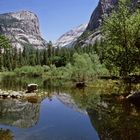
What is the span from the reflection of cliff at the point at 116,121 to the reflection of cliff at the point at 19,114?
21.1 feet

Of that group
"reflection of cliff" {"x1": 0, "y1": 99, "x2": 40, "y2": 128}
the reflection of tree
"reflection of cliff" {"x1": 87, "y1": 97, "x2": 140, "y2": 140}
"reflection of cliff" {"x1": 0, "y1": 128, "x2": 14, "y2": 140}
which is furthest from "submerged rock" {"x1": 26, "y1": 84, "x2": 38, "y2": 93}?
the reflection of tree

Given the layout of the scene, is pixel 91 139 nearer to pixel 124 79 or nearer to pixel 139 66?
pixel 139 66

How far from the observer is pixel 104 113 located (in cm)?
3659

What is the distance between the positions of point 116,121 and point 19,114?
40.9 feet

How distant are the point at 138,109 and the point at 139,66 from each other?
1603 cm

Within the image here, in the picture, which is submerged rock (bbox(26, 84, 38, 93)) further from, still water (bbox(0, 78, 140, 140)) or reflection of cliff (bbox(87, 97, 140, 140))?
reflection of cliff (bbox(87, 97, 140, 140))

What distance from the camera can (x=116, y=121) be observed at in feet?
103

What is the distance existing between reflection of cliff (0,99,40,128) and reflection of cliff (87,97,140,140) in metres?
6.44

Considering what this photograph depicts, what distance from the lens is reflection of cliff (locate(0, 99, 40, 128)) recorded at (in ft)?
108

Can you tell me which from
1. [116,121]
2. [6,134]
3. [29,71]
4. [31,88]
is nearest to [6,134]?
[6,134]

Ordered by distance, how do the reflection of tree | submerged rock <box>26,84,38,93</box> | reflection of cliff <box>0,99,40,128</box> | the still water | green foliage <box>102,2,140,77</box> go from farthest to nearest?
Result: 1. submerged rock <box>26,84,38,93</box>
2. green foliage <box>102,2,140,77</box>
3. reflection of cliff <box>0,99,40,128</box>
4. the still water
5. the reflection of tree

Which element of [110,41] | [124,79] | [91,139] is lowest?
[91,139]

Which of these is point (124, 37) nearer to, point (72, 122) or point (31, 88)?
point (31, 88)

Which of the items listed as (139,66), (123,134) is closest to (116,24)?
(139,66)
